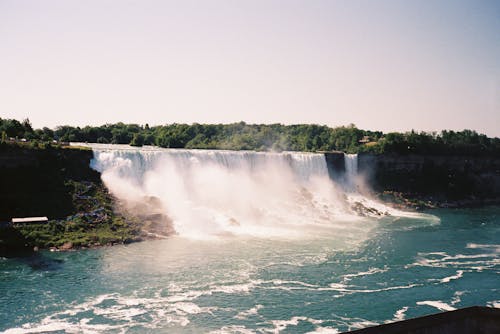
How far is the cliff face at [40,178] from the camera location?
27455 millimetres

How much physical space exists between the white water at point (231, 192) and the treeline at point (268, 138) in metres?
17.9

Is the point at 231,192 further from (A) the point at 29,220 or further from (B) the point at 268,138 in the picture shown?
(B) the point at 268,138

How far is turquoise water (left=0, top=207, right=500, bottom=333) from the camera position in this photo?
15.2 m

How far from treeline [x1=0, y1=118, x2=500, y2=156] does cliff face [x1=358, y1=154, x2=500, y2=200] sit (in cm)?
176

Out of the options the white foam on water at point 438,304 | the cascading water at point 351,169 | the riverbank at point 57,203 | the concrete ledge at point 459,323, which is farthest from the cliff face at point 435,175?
the concrete ledge at point 459,323

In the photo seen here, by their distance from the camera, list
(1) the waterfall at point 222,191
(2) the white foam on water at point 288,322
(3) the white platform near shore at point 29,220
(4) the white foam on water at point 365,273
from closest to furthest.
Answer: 1. (2) the white foam on water at point 288,322
2. (4) the white foam on water at point 365,273
3. (3) the white platform near shore at point 29,220
4. (1) the waterfall at point 222,191

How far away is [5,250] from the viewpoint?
23.2 m

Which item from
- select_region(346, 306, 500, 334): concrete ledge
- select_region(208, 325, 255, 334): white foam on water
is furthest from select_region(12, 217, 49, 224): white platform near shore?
select_region(346, 306, 500, 334): concrete ledge

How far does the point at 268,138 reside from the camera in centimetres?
7500

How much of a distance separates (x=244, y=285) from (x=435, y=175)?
145 feet

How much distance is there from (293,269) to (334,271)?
2045 millimetres

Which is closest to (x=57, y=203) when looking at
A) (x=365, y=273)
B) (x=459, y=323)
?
(x=365, y=273)

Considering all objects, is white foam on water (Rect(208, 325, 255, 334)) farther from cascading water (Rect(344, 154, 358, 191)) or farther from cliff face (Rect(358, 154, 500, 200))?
cliff face (Rect(358, 154, 500, 200))

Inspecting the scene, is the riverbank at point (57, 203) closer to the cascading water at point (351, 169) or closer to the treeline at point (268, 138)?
the treeline at point (268, 138)
